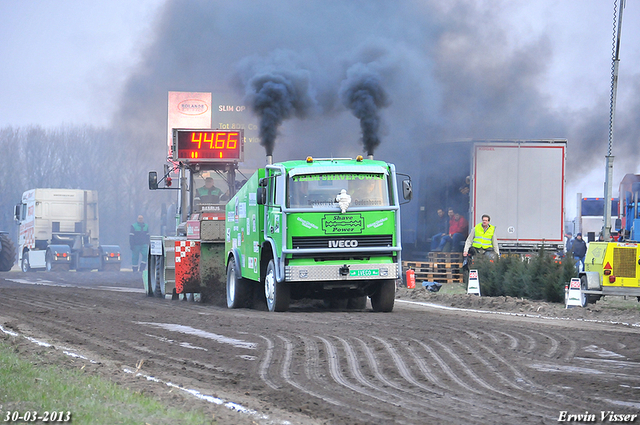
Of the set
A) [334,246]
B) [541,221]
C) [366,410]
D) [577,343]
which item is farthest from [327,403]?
[541,221]

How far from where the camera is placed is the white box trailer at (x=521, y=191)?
22172 millimetres

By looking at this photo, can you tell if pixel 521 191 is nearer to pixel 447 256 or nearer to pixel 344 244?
pixel 447 256

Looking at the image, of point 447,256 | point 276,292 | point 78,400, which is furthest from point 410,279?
point 78,400

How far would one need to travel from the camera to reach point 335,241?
45.7ft

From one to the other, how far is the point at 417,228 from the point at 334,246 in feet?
40.8

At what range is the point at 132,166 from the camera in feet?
249

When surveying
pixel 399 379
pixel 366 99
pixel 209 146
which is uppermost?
pixel 366 99

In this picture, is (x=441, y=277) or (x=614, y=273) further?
(x=441, y=277)

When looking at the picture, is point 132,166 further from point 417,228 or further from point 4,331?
point 4,331

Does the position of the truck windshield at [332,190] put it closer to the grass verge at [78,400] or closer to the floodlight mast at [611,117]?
the grass verge at [78,400]

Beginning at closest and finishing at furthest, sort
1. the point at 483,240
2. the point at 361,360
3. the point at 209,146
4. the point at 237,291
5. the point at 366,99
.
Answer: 1. the point at 361,360
2. the point at 237,291
3. the point at 209,146
4. the point at 483,240
5. the point at 366,99

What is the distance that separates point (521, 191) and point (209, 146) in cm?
845

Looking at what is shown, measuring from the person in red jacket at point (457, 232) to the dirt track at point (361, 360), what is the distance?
9.16 meters

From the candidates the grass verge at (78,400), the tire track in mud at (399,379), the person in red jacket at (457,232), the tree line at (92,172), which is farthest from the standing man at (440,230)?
the tree line at (92,172)
